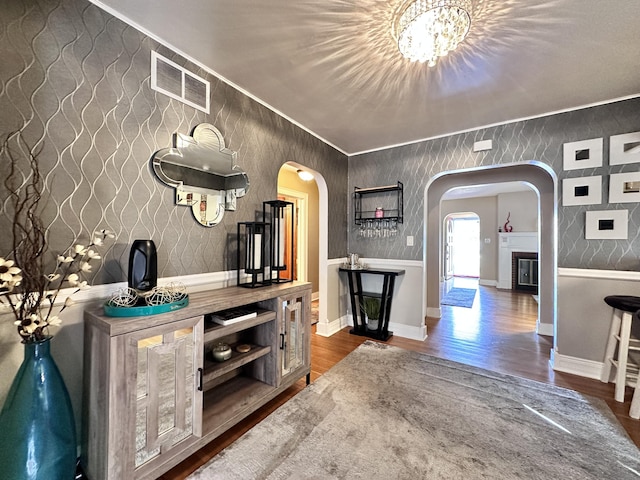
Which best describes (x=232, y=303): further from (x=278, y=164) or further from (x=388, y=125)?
(x=388, y=125)

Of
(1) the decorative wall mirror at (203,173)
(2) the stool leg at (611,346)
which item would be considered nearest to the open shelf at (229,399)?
(1) the decorative wall mirror at (203,173)

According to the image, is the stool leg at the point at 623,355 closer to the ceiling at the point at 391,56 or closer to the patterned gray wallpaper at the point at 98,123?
the ceiling at the point at 391,56

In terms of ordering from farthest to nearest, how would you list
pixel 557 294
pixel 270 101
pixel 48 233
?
pixel 557 294 → pixel 270 101 → pixel 48 233

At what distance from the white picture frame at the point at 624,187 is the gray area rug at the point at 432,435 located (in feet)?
5.65

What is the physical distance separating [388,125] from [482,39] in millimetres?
1268

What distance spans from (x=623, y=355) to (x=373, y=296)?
2213 mm

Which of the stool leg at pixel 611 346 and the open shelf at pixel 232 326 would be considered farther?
the stool leg at pixel 611 346

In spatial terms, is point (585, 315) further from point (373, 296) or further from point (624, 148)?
point (373, 296)

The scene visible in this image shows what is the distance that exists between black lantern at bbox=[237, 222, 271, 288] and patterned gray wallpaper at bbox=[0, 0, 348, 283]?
0.56 ft

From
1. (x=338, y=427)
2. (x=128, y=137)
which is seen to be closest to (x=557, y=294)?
(x=338, y=427)

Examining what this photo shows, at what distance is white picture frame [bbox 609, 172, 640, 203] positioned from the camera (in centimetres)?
215

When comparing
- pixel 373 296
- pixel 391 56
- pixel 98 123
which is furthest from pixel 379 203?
pixel 98 123

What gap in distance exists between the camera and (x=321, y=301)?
338 cm

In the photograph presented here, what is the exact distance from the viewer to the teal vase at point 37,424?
97cm
